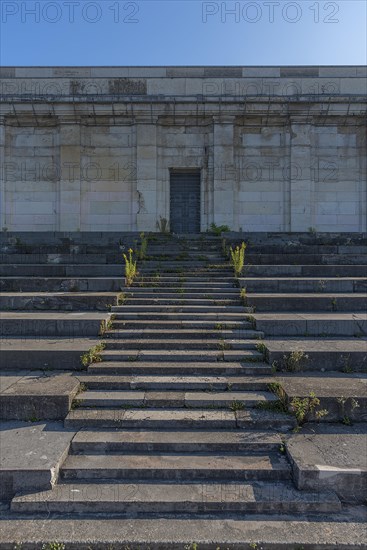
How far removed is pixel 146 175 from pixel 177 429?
1315 centimetres

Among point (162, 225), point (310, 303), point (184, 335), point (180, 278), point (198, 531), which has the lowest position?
point (198, 531)

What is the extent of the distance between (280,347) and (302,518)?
8.43 ft

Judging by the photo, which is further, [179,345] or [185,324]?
[185,324]

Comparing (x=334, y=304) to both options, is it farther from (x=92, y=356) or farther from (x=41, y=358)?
(x=41, y=358)

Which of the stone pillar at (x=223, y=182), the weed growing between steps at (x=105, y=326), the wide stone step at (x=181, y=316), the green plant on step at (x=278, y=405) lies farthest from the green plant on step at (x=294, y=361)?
the stone pillar at (x=223, y=182)

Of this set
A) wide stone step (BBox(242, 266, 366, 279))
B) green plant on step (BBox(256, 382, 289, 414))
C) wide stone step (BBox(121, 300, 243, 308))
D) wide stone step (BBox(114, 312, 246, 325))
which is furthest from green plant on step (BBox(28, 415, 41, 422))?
wide stone step (BBox(242, 266, 366, 279))

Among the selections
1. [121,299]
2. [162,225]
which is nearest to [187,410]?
[121,299]

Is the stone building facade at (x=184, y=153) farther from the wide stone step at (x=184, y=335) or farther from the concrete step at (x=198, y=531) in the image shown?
the concrete step at (x=198, y=531)

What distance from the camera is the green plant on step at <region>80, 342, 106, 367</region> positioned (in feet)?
17.2

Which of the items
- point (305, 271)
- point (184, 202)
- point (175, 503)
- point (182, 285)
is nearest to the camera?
point (175, 503)

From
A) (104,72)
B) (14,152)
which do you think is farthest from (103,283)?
(104,72)

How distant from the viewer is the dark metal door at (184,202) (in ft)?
53.4

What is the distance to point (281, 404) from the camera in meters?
4.39

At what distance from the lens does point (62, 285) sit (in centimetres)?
816
